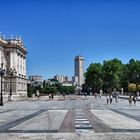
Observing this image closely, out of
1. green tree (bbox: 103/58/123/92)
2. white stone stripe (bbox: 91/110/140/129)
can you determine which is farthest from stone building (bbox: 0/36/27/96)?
white stone stripe (bbox: 91/110/140/129)

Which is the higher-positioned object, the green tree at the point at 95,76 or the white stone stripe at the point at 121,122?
the green tree at the point at 95,76

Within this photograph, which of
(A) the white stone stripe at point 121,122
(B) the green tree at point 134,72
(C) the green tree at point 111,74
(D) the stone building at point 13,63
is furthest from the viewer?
(B) the green tree at point 134,72

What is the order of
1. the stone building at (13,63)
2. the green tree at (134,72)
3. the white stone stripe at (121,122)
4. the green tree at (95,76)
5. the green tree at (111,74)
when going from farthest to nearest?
the green tree at (95,76), the green tree at (134,72), the green tree at (111,74), the stone building at (13,63), the white stone stripe at (121,122)

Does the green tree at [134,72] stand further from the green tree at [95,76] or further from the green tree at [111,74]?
the green tree at [95,76]

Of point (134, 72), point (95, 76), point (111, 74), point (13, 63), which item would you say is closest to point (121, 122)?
point (13, 63)

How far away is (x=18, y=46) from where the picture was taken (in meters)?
156

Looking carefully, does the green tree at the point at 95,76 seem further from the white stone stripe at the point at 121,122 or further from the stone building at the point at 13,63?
the white stone stripe at the point at 121,122

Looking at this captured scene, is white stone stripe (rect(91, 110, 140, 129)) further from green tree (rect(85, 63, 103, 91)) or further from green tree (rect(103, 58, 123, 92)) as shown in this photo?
green tree (rect(85, 63, 103, 91))

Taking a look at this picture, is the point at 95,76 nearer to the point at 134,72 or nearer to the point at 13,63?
the point at 134,72

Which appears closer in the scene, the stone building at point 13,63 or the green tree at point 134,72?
the stone building at point 13,63

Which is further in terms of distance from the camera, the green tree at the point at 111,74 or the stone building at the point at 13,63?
the green tree at the point at 111,74

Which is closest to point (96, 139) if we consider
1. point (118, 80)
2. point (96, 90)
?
point (118, 80)

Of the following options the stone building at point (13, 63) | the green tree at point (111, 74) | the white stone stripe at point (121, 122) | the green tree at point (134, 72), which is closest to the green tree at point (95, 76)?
the green tree at point (111, 74)

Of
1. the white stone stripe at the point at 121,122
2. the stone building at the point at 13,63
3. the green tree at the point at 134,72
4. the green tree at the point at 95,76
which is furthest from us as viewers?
the green tree at the point at 95,76
